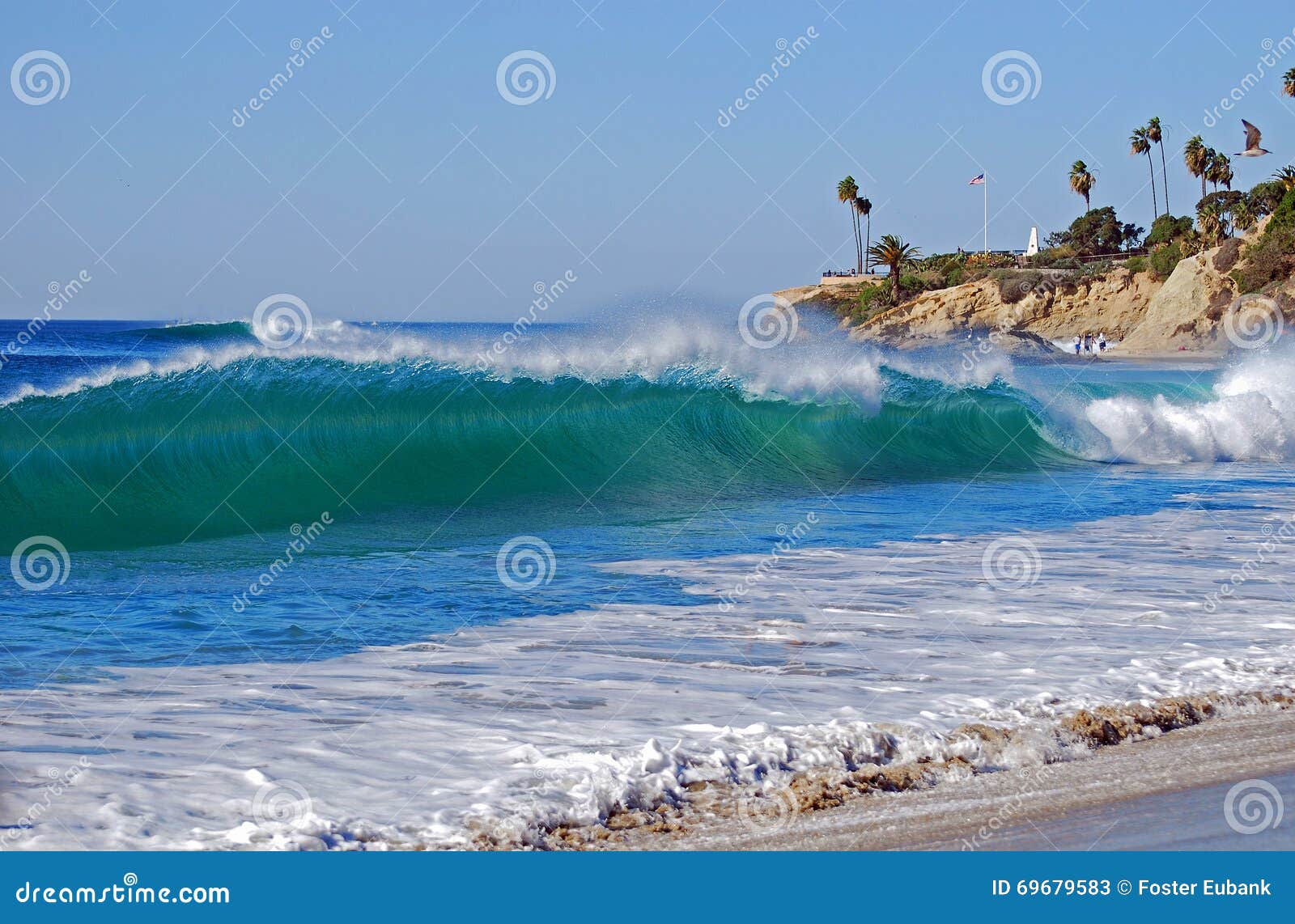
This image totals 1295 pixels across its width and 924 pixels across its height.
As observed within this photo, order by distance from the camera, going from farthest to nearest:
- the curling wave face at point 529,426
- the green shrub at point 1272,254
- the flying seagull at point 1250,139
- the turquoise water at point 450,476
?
the green shrub at point 1272,254 → the flying seagull at point 1250,139 → the curling wave face at point 529,426 → the turquoise water at point 450,476

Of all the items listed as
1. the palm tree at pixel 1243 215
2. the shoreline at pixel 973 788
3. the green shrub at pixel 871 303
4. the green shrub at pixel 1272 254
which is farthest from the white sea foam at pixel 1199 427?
the green shrub at pixel 871 303

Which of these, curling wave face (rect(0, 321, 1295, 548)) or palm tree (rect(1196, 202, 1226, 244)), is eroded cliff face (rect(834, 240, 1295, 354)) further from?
curling wave face (rect(0, 321, 1295, 548))

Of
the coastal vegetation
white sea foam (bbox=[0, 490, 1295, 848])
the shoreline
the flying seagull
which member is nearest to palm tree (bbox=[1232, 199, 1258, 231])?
the coastal vegetation

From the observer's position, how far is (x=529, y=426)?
1648 cm

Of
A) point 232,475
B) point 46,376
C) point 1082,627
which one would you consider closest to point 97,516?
point 232,475

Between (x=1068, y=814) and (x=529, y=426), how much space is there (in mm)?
12909

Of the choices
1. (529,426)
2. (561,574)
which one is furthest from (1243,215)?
(561,574)

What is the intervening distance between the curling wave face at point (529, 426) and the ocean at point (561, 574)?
0.21 feet

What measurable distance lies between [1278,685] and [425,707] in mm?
4230

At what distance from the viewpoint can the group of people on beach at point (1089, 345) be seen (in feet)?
194

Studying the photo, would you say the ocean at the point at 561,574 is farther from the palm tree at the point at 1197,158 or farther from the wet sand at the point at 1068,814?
the palm tree at the point at 1197,158

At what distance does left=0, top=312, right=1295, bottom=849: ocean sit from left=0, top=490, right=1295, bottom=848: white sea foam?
2 centimetres

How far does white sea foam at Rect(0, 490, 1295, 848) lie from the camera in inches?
157

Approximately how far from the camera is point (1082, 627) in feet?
22.7
